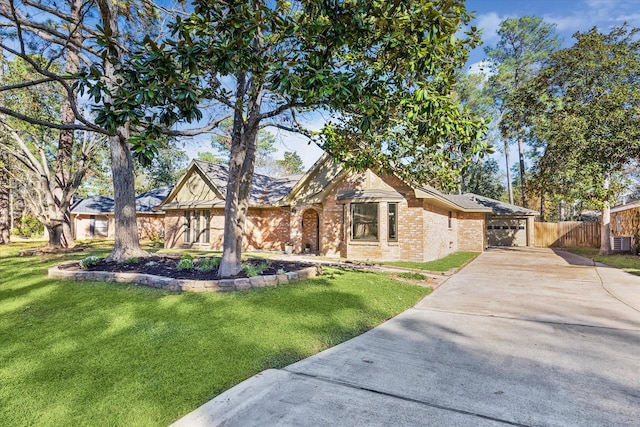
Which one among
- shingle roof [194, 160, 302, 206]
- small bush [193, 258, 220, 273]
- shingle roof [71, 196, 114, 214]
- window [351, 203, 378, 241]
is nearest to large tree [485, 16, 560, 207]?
shingle roof [194, 160, 302, 206]

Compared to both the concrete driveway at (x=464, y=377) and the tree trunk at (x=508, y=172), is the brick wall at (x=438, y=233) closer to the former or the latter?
the concrete driveway at (x=464, y=377)

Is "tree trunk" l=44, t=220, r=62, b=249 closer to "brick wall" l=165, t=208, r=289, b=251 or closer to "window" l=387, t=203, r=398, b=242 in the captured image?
"brick wall" l=165, t=208, r=289, b=251

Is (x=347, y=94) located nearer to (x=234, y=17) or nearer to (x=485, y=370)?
(x=234, y=17)

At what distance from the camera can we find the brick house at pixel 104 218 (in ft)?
88.1

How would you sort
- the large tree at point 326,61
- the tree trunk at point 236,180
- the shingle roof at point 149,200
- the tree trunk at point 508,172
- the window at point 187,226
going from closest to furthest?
the large tree at point 326,61
the tree trunk at point 236,180
the window at point 187,226
the shingle roof at point 149,200
the tree trunk at point 508,172

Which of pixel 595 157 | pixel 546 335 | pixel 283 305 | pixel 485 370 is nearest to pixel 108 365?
pixel 283 305

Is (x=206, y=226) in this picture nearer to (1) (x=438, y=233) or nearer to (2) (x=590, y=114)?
(1) (x=438, y=233)

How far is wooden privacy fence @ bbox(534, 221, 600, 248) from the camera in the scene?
23.3m

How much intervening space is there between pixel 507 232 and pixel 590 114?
11577 mm

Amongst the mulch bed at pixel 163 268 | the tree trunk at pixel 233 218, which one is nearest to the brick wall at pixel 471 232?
the mulch bed at pixel 163 268

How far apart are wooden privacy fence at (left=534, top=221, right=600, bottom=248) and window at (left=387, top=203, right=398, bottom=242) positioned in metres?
17.0

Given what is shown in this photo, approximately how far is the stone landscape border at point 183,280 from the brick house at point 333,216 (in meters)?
6.10

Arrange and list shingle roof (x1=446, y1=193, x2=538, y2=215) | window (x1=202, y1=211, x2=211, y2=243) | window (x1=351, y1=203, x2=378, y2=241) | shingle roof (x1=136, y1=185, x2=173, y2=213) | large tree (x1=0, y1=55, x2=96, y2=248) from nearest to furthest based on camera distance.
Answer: window (x1=351, y1=203, x2=378, y2=241)
large tree (x1=0, y1=55, x2=96, y2=248)
window (x1=202, y1=211, x2=211, y2=243)
shingle roof (x1=446, y1=193, x2=538, y2=215)
shingle roof (x1=136, y1=185, x2=173, y2=213)

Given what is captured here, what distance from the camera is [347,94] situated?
5285mm
